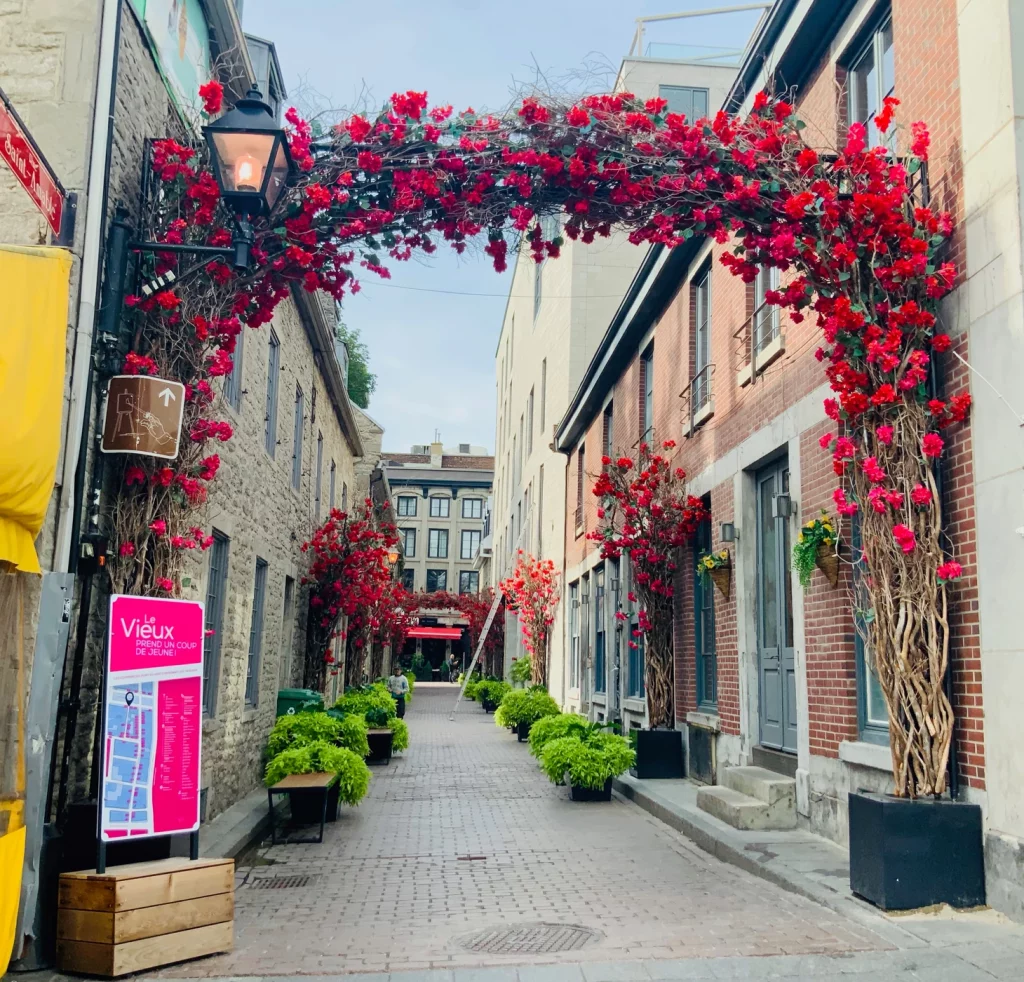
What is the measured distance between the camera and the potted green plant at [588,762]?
11.7 meters

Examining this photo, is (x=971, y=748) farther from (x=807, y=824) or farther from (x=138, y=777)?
(x=138, y=777)

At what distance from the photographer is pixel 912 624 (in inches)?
253

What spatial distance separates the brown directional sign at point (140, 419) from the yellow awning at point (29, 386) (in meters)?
0.81

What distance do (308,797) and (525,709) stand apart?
10573 mm

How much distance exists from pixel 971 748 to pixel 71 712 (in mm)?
5279

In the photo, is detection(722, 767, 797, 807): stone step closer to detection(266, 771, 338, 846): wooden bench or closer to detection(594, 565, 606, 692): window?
detection(266, 771, 338, 846): wooden bench

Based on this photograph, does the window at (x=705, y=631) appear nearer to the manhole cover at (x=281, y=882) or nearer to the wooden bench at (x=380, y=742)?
the wooden bench at (x=380, y=742)

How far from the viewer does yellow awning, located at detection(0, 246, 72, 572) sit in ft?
16.1

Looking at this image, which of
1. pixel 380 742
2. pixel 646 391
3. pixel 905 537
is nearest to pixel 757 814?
pixel 905 537

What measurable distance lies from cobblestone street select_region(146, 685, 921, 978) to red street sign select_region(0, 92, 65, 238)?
13.4 feet

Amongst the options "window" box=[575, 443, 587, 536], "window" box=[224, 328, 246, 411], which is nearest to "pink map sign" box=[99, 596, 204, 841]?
"window" box=[224, 328, 246, 411]

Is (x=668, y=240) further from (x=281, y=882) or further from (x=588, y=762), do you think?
(x=588, y=762)

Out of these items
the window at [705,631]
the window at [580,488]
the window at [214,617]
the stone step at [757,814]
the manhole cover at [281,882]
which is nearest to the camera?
the manhole cover at [281,882]

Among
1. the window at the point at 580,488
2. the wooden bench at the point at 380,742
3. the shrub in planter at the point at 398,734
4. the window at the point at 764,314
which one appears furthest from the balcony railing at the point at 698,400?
the window at the point at 580,488
